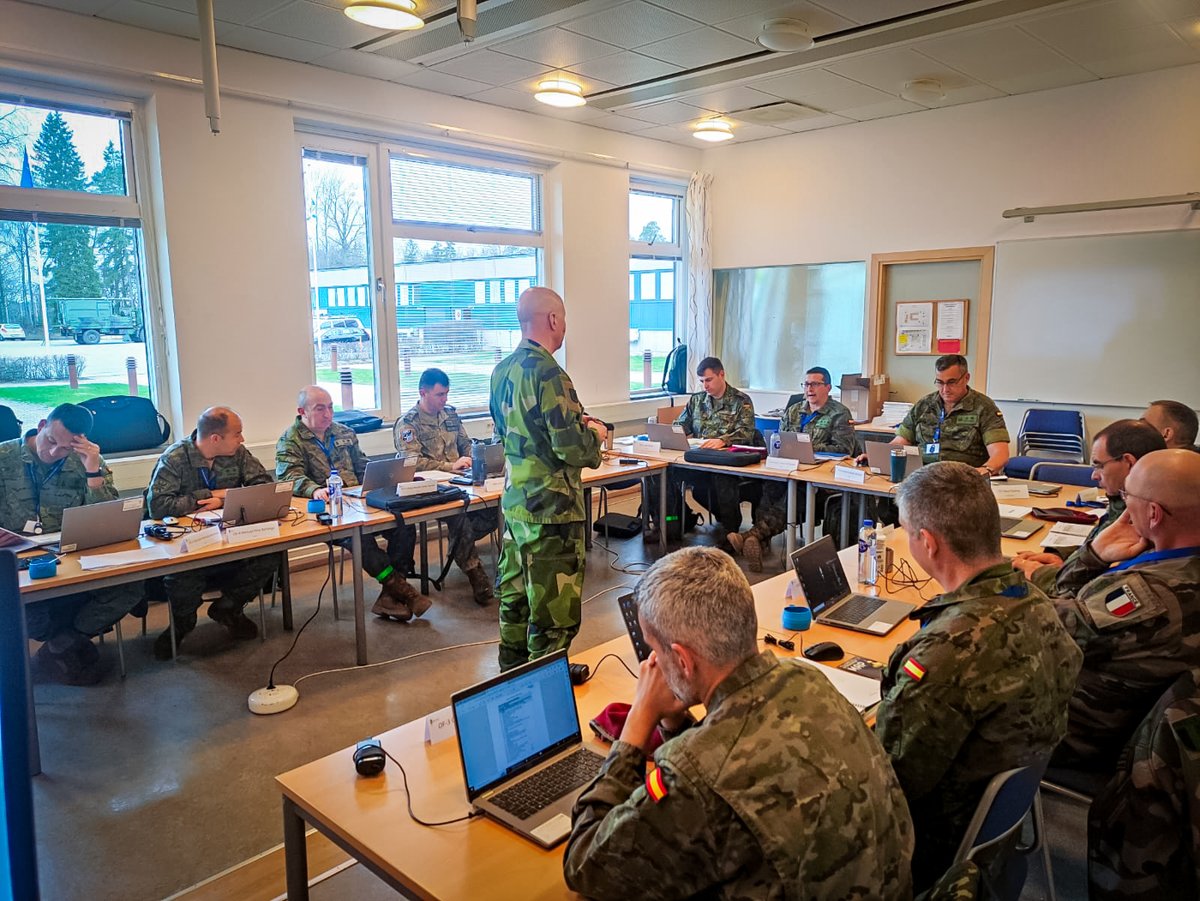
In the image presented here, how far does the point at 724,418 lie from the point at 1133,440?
335 cm

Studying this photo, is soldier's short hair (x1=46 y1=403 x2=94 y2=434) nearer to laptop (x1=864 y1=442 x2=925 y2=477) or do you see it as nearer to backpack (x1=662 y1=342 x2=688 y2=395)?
laptop (x1=864 y1=442 x2=925 y2=477)

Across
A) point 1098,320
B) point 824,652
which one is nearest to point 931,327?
point 1098,320

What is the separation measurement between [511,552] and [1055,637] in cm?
209

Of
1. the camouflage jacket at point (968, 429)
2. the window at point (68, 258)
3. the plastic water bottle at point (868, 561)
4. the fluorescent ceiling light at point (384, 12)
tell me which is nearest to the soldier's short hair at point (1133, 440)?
the plastic water bottle at point (868, 561)

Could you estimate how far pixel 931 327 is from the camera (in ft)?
22.6

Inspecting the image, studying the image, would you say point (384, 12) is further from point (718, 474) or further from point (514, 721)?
point (718, 474)

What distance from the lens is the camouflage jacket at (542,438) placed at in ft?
10.3

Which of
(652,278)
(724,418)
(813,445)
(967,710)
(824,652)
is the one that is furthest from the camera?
(652,278)

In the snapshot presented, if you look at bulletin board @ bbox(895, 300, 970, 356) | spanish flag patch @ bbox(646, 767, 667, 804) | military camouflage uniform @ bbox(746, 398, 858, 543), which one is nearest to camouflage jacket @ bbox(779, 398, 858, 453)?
military camouflage uniform @ bbox(746, 398, 858, 543)

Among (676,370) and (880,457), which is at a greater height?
(676,370)

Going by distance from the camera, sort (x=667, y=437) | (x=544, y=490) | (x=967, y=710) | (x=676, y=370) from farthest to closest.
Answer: (x=676, y=370) → (x=667, y=437) → (x=544, y=490) → (x=967, y=710)

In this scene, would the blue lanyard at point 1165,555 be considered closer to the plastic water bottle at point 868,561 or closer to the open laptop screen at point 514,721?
the plastic water bottle at point 868,561

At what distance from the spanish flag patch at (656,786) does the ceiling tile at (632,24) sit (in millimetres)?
4066

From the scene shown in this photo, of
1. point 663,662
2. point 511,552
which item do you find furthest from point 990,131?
Answer: point 663,662
